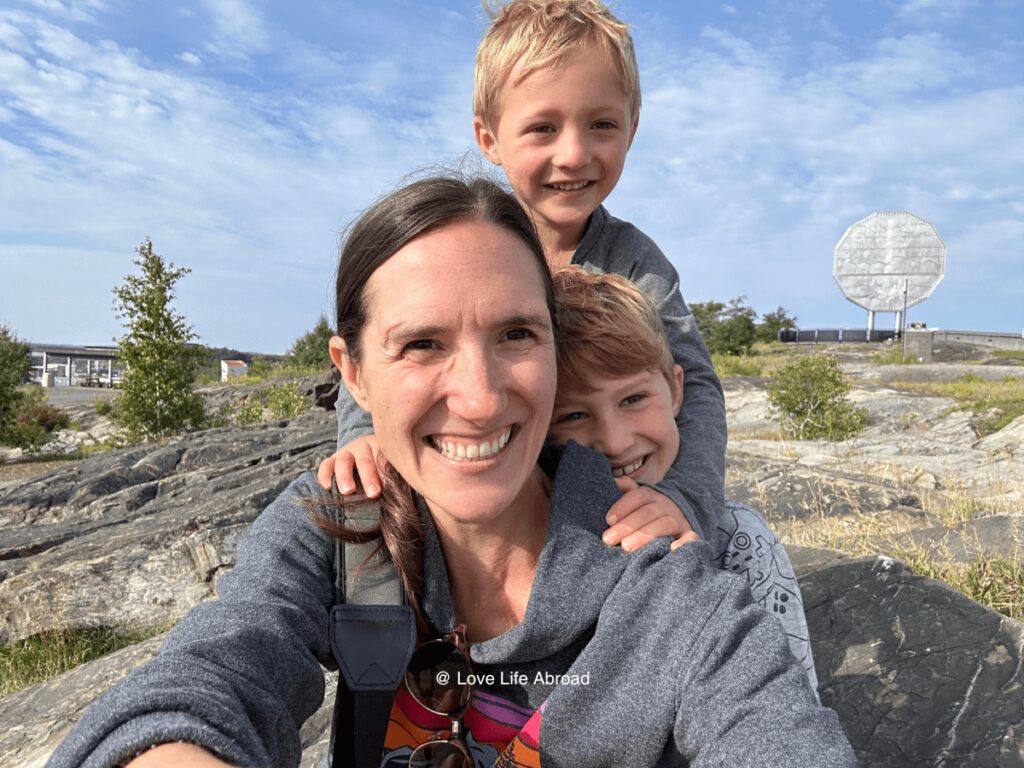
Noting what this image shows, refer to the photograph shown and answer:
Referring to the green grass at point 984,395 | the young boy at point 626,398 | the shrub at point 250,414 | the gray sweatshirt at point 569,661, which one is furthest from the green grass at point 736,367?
the gray sweatshirt at point 569,661

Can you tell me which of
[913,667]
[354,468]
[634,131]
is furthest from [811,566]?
[354,468]

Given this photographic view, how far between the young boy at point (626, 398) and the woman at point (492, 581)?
36 centimetres

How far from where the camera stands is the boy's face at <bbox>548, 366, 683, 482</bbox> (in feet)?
8.32

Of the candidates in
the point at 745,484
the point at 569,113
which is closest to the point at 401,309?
the point at 569,113

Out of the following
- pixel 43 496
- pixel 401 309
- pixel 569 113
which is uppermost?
pixel 569 113

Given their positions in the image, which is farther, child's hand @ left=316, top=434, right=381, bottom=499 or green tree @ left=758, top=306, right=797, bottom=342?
green tree @ left=758, top=306, right=797, bottom=342

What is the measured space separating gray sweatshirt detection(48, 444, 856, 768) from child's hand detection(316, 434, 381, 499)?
12cm

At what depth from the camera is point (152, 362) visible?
65.8ft

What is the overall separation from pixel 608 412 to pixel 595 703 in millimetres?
926

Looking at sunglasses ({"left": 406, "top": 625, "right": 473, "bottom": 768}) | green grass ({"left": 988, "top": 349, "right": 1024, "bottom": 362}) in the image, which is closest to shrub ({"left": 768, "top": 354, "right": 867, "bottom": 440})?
sunglasses ({"left": 406, "top": 625, "right": 473, "bottom": 768})

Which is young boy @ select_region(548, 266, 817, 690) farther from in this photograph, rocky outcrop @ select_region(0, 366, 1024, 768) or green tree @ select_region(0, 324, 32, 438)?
green tree @ select_region(0, 324, 32, 438)

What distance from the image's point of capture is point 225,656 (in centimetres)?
163

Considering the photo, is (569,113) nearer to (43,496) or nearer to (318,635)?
(318,635)

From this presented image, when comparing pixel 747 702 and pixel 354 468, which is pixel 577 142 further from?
pixel 747 702
